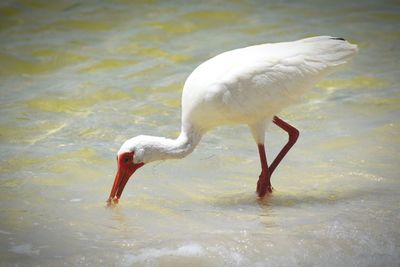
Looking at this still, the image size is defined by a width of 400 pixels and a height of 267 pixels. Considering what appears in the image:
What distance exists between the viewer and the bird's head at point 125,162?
6102 mm

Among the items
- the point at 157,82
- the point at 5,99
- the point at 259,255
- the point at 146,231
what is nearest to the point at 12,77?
the point at 5,99

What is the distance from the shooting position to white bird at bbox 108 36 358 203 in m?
6.10

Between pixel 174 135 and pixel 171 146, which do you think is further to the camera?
pixel 174 135

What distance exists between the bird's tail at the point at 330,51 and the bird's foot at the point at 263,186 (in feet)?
3.74

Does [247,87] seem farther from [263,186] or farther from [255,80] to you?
[263,186]

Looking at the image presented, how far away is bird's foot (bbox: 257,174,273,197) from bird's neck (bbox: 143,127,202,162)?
68cm

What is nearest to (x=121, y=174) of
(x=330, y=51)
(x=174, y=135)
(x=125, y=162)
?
(x=125, y=162)

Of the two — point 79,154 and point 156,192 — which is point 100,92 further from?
point 156,192

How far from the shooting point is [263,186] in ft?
20.9

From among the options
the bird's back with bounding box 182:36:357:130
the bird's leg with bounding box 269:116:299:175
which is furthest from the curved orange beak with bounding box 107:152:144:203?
the bird's leg with bounding box 269:116:299:175

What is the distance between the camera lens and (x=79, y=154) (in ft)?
24.2

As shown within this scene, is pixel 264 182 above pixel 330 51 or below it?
below

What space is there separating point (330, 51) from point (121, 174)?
85.9 inches

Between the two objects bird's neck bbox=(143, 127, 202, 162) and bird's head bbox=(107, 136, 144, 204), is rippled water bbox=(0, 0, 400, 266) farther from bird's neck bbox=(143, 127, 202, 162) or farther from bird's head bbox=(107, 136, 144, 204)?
bird's neck bbox=(143, 127, 202, 162)
